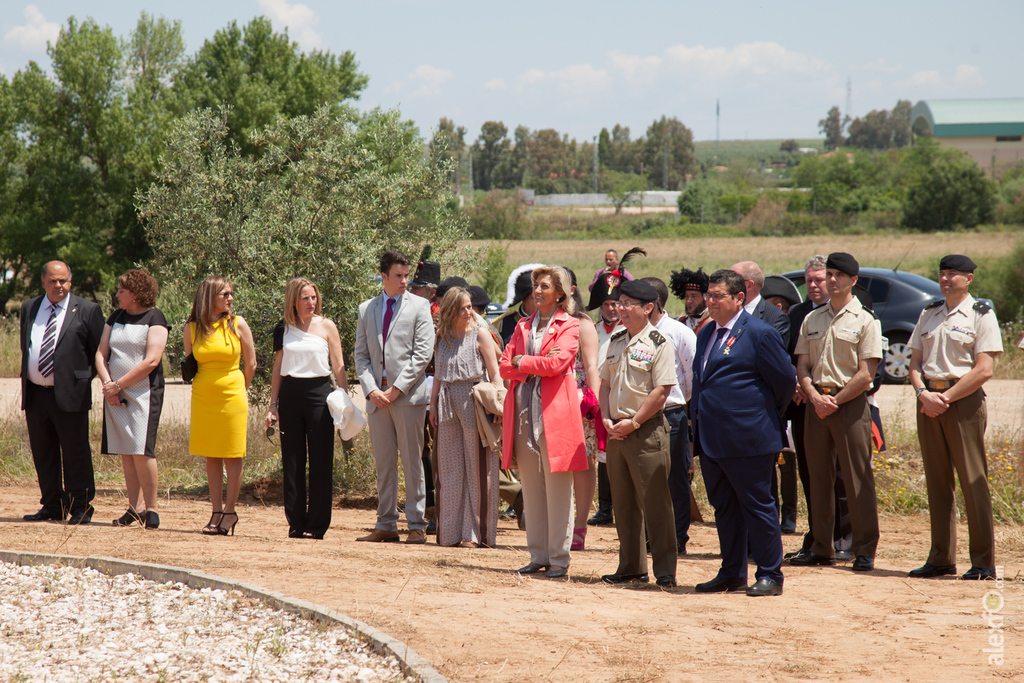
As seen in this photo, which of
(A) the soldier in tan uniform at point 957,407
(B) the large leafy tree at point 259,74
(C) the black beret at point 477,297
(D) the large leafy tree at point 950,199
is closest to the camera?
(A) the soldier in tan uniform at point 957,407

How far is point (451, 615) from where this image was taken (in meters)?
4.94

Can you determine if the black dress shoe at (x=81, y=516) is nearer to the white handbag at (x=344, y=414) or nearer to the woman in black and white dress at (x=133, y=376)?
the woman in black and white dress at (x=133, y=376)

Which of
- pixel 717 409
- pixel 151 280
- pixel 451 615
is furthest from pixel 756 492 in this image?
pixel 151 280

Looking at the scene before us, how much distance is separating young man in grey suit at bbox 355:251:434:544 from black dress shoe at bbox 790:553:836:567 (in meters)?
2.76

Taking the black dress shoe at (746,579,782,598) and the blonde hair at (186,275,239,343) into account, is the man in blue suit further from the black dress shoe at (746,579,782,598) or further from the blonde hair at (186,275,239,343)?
the blonde hair at (186,275,239,343)

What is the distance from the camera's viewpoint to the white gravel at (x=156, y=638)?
415 cm

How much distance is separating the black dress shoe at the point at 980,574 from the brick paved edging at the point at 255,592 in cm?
399

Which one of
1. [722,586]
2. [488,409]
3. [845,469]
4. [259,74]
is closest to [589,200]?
[259,74]

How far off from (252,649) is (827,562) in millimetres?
4247

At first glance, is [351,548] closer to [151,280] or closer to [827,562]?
[151,280]

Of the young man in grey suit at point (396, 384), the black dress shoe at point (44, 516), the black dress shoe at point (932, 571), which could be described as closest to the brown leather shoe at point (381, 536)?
the young man in grey suit at point (396, 384)

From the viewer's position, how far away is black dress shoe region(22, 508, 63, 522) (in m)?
7.35

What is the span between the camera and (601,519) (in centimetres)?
859

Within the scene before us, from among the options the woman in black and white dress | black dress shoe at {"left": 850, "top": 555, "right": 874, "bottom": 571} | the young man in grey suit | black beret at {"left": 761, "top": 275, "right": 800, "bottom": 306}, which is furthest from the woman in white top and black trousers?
black dress shoe at {"left": 850, "top": 555, "right": 874, "bottom": 571}
